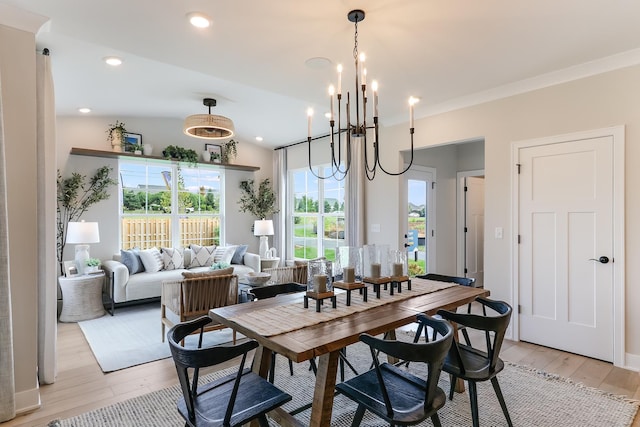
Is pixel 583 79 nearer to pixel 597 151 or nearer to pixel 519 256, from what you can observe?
pixel 597 151

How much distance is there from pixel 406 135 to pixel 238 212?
12.0ft

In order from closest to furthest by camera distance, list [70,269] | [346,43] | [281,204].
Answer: [346,43] → [70,269] → [281,204]

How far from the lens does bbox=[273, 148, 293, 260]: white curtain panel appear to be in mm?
7127

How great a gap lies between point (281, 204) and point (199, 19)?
490cm

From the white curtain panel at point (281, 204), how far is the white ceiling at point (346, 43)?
2.90 metres

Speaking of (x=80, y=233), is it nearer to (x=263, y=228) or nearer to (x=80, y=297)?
(x=80, y=297)

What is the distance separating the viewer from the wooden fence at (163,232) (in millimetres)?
5805

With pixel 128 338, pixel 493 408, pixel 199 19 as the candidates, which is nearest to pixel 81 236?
pixel 128 338

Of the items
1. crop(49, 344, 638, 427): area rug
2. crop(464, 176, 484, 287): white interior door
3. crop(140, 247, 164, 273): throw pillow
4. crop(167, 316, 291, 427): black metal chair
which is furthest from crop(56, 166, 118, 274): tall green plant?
crop(464, 176, 484, 287): white interior door

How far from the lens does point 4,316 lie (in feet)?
7.35

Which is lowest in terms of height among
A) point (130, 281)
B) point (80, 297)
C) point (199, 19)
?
point (80, 297)

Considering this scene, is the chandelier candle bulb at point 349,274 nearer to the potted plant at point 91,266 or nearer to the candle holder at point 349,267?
the candle holder at point 349,267

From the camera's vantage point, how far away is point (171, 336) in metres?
1.65

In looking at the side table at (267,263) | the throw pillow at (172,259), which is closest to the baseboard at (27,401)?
the throw pillow at (172,259)
